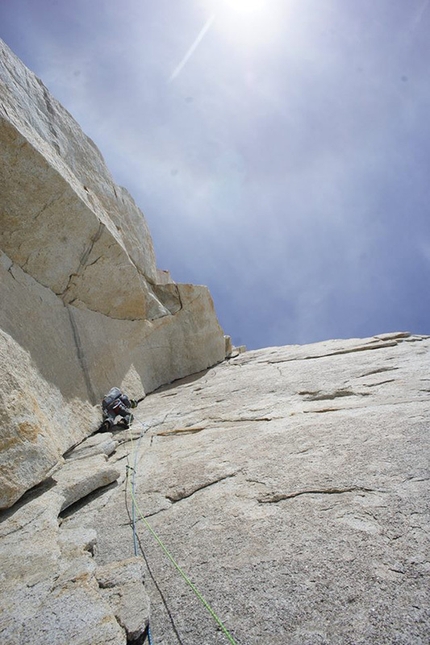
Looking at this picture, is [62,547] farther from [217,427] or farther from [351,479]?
[217,427]

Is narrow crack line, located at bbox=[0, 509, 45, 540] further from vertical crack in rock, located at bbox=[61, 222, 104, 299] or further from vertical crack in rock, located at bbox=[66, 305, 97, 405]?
vertical crack in rock, located at bbox=[61, 222, 104, 299]

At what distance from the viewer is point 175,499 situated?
3199mm

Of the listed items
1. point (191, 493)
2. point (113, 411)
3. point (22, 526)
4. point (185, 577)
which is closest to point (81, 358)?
point (113, 411)

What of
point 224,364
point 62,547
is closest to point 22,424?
point 62,547

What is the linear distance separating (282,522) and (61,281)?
630cm

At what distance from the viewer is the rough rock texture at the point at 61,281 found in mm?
5160

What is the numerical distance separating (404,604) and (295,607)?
0.54 m

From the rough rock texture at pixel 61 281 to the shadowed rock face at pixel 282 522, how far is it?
1.02 m

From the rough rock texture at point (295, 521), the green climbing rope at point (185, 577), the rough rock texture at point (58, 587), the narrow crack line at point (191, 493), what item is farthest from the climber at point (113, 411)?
the narrow crack line at point (191, 493)

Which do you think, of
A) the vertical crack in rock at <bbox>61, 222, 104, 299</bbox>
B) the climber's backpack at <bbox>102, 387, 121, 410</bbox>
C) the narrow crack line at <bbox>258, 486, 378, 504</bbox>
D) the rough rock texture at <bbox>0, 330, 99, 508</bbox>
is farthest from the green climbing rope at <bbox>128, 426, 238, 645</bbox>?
the vertical crack in rock at <bbox>61, 222, 104, 299</bbox>

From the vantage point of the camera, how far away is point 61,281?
Answer: 7.02m

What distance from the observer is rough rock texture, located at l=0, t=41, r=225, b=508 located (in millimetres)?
5160

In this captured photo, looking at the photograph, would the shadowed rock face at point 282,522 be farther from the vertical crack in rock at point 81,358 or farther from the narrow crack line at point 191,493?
the vertical crack in rock at point 81,358

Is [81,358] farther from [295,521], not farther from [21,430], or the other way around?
[295,521]
